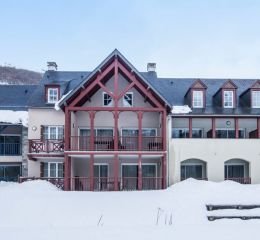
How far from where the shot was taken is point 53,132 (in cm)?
2739

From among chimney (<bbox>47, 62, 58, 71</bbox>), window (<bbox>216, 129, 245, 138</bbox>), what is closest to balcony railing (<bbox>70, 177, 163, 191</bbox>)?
window (<bbox>216, 129, 245, 138</bbox>)

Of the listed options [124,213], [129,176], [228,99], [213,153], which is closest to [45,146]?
[129,176]

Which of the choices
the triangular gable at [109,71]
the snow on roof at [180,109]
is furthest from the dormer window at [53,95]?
the snow on roof at [180,109]

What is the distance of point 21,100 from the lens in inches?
1230

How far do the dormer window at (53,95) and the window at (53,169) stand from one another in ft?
16.8

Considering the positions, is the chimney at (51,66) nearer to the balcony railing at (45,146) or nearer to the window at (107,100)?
the window at (107,100)

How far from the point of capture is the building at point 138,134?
24594 millimetres

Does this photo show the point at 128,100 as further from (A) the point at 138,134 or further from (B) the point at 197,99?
(B) the point at 197,99

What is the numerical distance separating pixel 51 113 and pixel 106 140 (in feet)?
→ 17.3

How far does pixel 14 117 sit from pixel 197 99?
15.3 m

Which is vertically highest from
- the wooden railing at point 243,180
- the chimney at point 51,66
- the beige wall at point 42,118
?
the chimney at point 51,66

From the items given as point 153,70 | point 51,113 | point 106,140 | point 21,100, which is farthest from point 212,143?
point 21,100

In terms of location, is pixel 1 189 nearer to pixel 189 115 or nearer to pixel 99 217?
pixel 99 217

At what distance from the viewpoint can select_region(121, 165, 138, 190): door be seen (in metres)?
25.9
